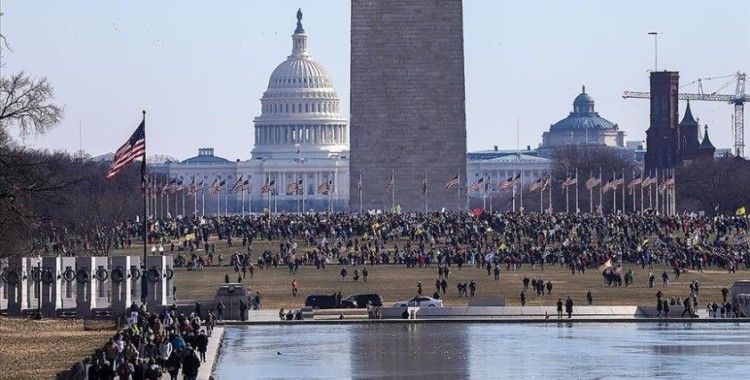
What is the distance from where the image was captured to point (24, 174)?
65625 mm

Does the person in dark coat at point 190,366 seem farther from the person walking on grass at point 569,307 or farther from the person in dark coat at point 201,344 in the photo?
the person walking on grass at point 569,307

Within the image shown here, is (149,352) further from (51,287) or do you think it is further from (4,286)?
(4,286)

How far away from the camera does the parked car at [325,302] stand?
94.4 metres

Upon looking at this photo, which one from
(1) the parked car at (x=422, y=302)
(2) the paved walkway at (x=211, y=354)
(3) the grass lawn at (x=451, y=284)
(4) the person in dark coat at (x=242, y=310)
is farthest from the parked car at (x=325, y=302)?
(2) the paved walkway at (x=211, y=354)

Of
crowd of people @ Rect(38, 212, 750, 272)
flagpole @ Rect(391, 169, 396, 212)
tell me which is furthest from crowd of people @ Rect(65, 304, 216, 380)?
flagpole @ Rect(391, 169, 396, 212)

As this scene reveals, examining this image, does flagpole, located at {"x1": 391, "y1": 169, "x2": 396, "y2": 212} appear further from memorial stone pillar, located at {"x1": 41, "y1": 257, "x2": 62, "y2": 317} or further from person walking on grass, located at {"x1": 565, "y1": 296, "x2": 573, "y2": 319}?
memorial stone pillar, located at {"x1": 41, "y1": 257, "x2": 62, "y2": 317}

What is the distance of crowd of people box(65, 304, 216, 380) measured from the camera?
52.4 meters

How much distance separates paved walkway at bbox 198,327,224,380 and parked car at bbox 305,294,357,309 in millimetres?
9680

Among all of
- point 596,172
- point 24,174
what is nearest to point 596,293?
point 24,174

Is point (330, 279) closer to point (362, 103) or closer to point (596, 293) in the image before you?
point (596, 293)

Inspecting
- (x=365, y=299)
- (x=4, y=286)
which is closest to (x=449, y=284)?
(x=365, y=299)

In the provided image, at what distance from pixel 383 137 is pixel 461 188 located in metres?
5.18

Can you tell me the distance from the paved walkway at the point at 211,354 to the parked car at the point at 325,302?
968 centimetres

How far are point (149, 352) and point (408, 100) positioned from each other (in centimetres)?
7852
